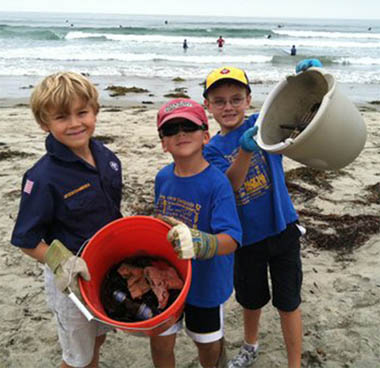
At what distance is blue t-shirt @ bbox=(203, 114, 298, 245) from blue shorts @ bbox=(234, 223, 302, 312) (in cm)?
6

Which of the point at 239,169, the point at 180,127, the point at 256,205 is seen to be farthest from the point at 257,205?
the point at 180,127

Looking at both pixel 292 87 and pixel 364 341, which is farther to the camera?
pixel 364 341

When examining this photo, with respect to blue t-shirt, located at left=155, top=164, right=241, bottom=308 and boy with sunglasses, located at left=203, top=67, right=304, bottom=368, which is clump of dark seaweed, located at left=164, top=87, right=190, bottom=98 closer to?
boy with sunglasses, located at left=203, top=67, right=304, bottom=368

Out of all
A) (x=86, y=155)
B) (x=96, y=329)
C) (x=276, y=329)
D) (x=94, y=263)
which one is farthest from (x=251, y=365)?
(x=86, y=155)

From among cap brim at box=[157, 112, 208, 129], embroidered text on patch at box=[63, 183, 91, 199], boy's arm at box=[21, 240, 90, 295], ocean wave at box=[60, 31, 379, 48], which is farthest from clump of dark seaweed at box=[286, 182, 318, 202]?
ocean wave at box=[60, 31, 379, 48]

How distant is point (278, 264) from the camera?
1.94 m

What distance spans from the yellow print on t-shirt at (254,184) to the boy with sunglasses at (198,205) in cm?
23

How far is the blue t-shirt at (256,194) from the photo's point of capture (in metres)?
1.86

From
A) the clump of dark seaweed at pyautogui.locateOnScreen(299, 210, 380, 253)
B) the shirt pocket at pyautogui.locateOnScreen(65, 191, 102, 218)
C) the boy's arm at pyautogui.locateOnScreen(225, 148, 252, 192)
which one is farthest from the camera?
the clump of dark seaweed at pyautogui.locateOnScreen(299, 210, 380, 253)

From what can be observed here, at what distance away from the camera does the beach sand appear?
7.43 ft

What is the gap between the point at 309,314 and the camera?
8.41 ft

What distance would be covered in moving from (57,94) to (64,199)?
44 cm

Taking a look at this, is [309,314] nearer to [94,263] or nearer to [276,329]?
[276,329]

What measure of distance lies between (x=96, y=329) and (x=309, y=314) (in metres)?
1.53
